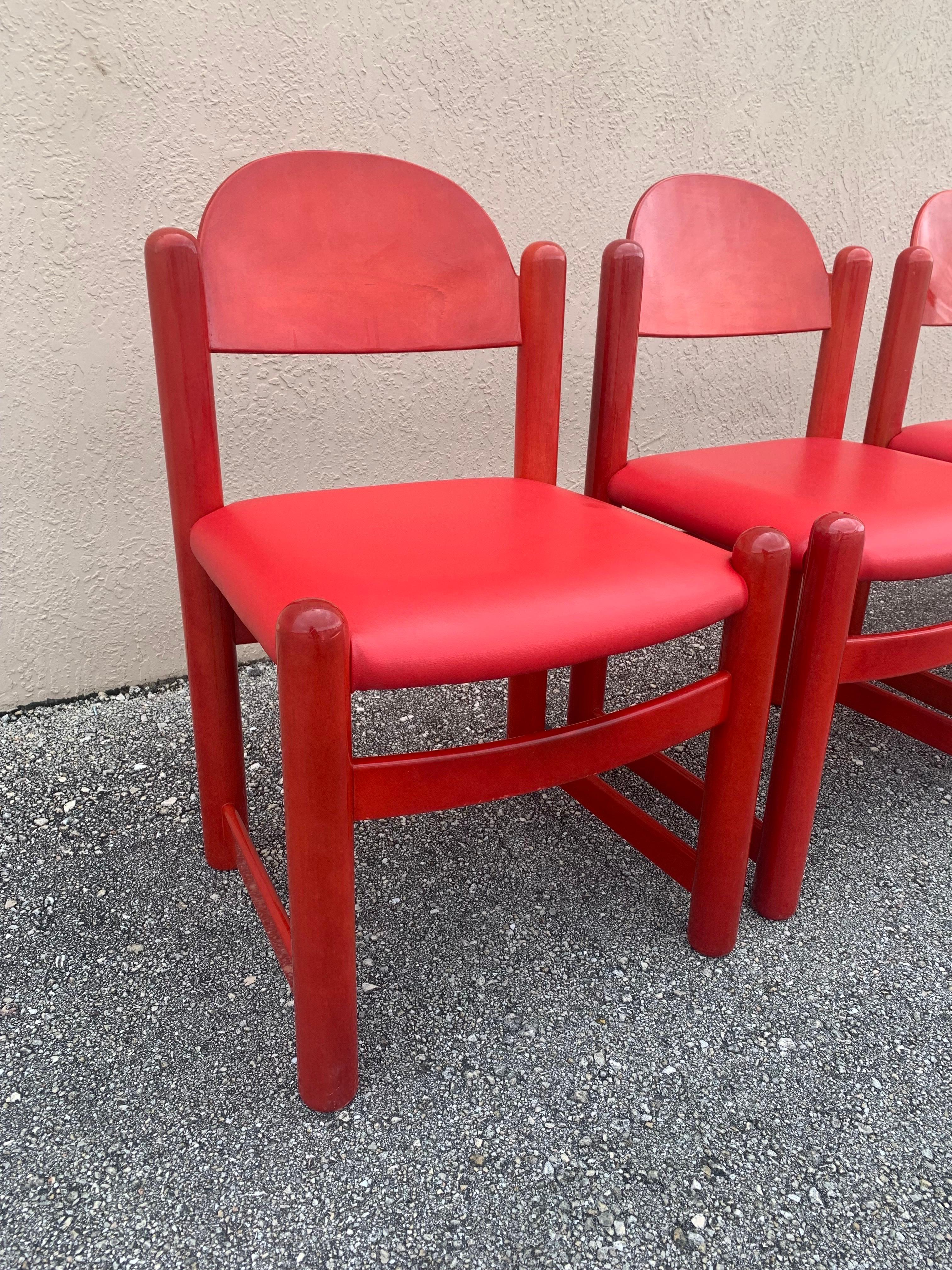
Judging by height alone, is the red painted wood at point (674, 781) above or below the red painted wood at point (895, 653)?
below

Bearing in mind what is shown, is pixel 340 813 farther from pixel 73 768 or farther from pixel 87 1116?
pixel 73 768

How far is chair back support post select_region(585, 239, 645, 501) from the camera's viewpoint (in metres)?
1.04

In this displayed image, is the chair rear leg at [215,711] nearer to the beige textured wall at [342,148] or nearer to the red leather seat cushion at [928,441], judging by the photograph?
the beige textured wall at [342,148]

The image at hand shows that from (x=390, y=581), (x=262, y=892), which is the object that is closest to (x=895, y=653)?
(x=390, y=581)

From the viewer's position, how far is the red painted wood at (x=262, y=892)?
2.70ft

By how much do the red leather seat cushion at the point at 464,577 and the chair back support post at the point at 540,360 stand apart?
0.45 ft

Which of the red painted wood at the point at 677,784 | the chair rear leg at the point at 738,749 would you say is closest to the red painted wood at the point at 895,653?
the chair rear leg at the point at 738,749

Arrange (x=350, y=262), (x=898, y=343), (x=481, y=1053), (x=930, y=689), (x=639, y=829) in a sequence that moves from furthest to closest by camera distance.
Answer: (x=930, y=689) < (x=898, y=343) < (x=639, y=829) < (x=350, y=262) < (x=481, y=1053)

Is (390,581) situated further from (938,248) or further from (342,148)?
(938,248)

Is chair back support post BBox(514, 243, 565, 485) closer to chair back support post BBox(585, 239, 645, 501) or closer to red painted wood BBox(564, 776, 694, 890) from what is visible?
chair back support post BBox(585, 239, 645, 501)

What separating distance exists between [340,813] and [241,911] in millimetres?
423

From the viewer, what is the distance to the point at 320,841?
2.15ft

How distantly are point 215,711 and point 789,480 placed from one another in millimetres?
722

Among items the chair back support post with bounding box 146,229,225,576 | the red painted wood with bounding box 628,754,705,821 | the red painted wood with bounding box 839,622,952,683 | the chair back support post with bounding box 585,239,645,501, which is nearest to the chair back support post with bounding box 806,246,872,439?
the chair back support post with bounding box 585,239,645,501
